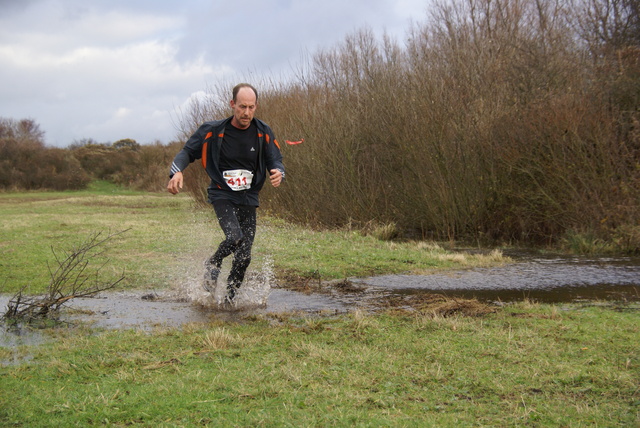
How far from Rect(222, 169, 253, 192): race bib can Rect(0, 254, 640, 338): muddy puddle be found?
129 centimetres

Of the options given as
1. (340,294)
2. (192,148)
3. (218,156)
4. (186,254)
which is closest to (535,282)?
(340,294)

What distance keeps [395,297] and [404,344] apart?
2.61 m

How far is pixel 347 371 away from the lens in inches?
182

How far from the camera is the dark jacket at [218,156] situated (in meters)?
7.01

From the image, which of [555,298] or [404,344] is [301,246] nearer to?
[555,298]

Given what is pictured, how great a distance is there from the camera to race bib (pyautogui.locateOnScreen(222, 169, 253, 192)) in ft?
23.2

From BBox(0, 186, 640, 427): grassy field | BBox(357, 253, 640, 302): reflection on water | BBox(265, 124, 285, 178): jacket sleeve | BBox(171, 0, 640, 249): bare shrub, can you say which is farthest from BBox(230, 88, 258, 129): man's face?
BBox(171, 0, 640, 249): bare shrub

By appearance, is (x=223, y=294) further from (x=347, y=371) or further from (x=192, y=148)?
(x=347, y=371)

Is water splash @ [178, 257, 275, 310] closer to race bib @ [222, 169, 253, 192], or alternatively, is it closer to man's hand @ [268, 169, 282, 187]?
race bib @ [222, 169, 253, 192]

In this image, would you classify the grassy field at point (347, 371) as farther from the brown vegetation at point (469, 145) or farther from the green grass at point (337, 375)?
the brown vegetation at point (469, 145)

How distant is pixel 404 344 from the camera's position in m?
5.39

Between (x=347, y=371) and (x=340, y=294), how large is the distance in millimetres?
3615

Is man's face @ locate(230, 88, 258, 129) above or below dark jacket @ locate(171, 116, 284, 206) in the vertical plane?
above

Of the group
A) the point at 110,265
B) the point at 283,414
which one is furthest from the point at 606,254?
the point at 283,414
